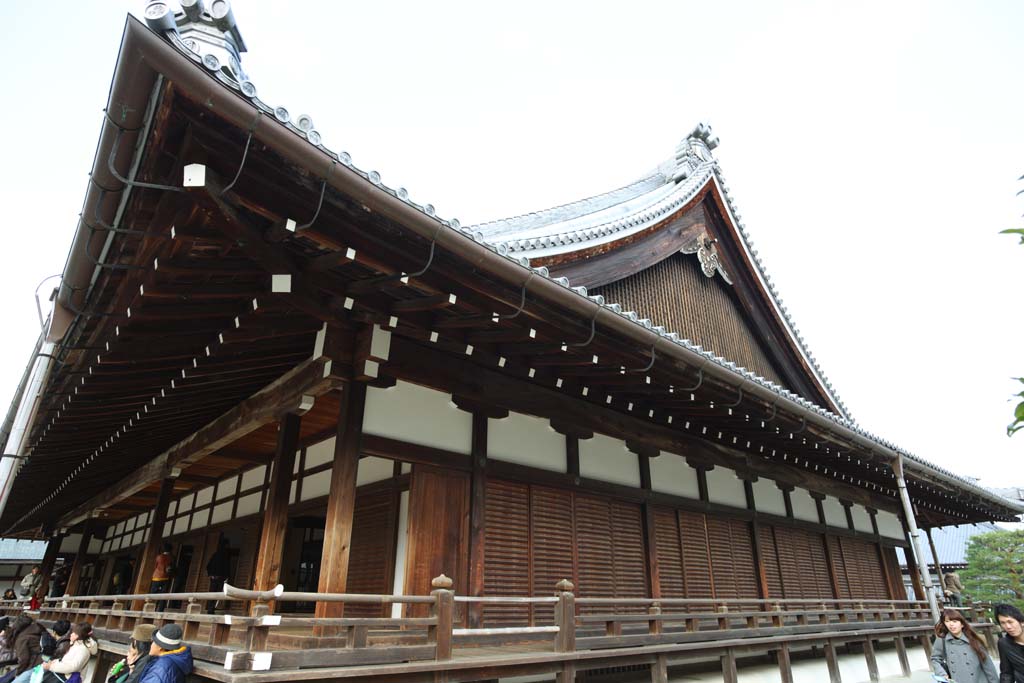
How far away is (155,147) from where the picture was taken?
139 inches

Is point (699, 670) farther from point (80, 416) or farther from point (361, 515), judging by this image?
point (80, 416)

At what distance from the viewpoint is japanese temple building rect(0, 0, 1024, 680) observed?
4055mm

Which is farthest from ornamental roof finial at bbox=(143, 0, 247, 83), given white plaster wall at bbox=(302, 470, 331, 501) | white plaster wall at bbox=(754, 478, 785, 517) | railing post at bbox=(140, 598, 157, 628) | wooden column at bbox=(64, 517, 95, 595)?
wooden column at bbox=(64, 517, 95, 595)

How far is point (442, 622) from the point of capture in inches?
201

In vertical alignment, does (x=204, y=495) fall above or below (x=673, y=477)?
above

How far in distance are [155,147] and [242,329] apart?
105 inches

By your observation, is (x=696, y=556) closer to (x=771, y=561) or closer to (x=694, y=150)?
(x=771, y=561)

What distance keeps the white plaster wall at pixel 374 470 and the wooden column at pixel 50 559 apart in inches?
672

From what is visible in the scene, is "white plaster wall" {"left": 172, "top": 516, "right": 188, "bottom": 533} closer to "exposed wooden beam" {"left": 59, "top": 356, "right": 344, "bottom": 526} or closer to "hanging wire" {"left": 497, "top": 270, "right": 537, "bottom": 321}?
"exposed wooden beam" {"left": 59, "top": 356, "right": 344, "bottom": 526}

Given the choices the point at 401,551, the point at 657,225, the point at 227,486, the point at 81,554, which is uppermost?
the point at 657,225

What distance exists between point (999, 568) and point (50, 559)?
116 ft

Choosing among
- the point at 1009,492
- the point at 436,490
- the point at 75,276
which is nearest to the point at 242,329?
the point at 75,276

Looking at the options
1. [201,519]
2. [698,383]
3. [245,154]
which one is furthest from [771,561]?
[245,154]

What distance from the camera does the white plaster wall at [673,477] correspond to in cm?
960
